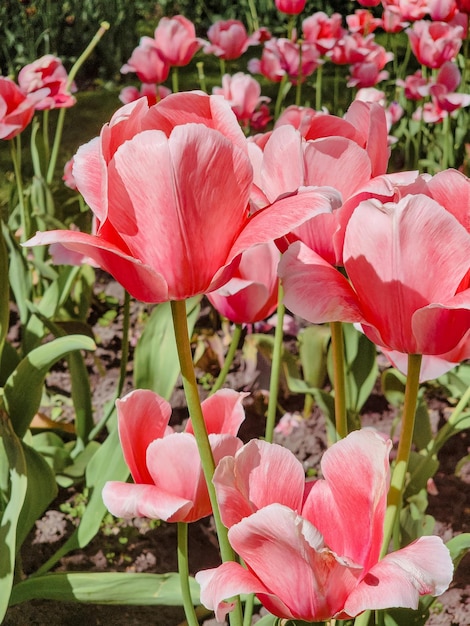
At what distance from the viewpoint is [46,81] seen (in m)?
1.59

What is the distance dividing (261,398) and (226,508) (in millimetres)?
1275

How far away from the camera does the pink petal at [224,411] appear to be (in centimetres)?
64

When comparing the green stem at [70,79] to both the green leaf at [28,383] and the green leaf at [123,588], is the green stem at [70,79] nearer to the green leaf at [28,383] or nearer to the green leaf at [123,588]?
the green leaf at [28,383]

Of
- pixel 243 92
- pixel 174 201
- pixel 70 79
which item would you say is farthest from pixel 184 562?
pixel 243 92

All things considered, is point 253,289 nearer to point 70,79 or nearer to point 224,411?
point 224,411

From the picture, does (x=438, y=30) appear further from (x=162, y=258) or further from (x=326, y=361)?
(x=162, y=258)

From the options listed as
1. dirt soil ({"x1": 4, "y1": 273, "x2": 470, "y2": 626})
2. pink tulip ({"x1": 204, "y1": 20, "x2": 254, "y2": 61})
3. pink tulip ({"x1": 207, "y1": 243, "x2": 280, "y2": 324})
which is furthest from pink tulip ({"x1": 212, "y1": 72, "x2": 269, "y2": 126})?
pink tulip ({"x1": 207, "y1": 243, "x2": 280, "y2": 324})

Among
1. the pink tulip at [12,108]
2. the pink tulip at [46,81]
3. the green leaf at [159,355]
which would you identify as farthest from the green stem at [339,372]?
the pink tulip at [46,81]

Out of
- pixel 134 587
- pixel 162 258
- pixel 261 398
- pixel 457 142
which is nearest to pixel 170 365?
pixel 134 587

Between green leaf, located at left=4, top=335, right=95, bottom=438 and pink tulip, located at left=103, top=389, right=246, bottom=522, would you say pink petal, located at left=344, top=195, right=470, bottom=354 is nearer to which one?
pink tulip, located at left=103, top=389, right=246, bottom=522

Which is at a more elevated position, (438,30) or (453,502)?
(438,30)

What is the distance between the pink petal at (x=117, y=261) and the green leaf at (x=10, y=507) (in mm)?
529

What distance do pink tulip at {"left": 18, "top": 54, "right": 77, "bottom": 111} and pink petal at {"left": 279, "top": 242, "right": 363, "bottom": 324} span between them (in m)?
1.10

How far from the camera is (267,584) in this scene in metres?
0.52
